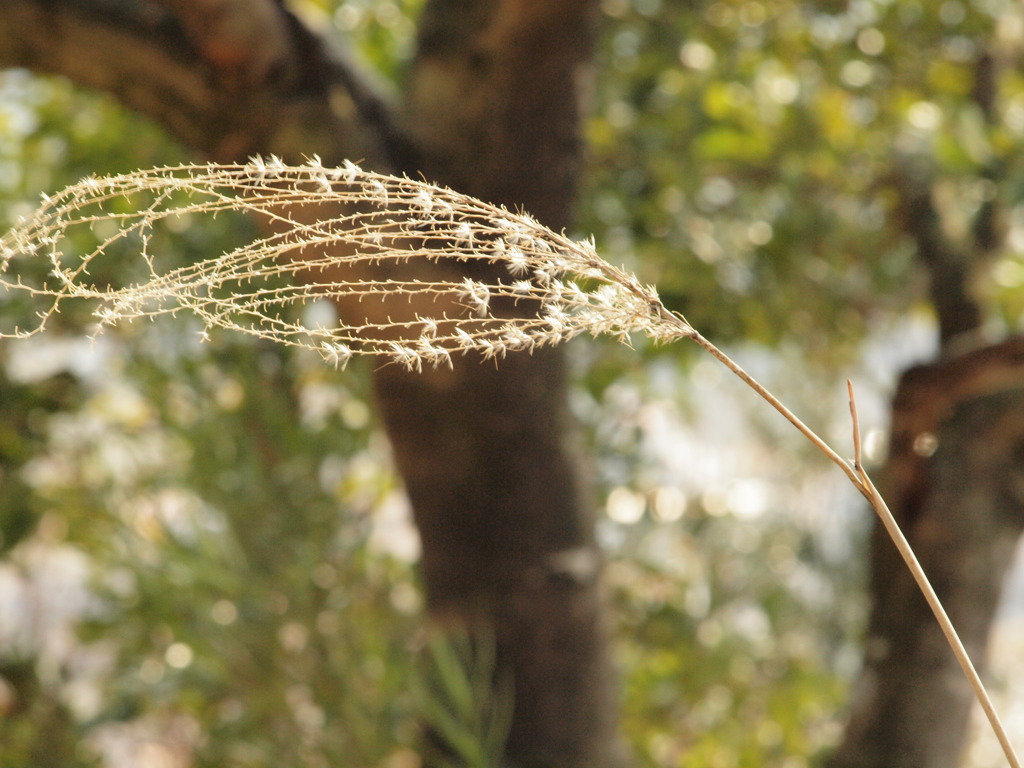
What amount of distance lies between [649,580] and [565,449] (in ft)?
2.20

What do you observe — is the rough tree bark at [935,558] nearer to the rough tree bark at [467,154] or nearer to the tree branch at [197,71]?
the rough tree bark at [467,154]

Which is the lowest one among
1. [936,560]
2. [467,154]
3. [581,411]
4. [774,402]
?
[936,560]

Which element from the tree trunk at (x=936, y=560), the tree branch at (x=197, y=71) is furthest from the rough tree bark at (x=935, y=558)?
the tree branch at (x=197, y=71)

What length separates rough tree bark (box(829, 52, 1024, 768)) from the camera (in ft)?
3.24

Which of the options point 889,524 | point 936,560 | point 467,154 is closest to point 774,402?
point 889,524

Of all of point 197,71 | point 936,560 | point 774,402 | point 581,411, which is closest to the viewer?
point 774,402

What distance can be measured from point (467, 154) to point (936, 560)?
67cm

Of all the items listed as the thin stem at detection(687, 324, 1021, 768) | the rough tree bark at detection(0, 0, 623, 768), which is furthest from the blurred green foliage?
the thin stem at detection(687, 324, 1021, 768)

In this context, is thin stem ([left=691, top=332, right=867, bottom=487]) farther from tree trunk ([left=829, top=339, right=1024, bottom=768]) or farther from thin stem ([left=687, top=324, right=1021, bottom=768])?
tree trunk ([left=829, top=339, right=1024, bottom=768])

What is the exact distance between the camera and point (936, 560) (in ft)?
3.29

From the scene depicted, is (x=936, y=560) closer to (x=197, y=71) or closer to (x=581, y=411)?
(x=581, y=411)

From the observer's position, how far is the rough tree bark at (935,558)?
0.99m

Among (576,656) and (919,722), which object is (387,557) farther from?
(919,722)

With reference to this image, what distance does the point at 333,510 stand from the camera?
124 cm
